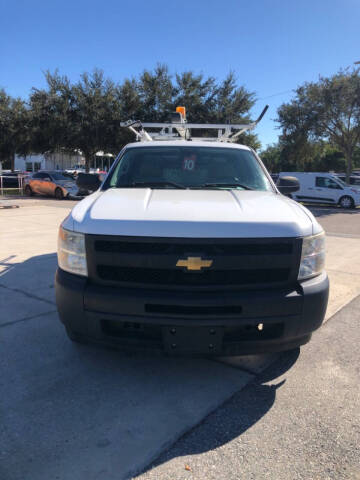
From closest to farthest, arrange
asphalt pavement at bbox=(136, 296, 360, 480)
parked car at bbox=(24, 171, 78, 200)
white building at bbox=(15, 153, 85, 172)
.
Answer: asphalt pavement at bbox=(136, 296, 360, 480) < parked car at bbox=(24, 171, 78, 200) < white building at bbox=(15, 153, 85, 172)

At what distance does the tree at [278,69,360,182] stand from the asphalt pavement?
75.1ft

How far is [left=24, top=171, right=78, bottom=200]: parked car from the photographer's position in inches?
819

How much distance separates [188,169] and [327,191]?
17572 mm

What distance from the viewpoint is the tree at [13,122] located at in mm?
28987

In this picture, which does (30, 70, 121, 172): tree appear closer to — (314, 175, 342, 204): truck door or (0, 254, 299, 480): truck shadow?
(314, 175, 342, 204): truck door

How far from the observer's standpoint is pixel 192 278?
2.56m

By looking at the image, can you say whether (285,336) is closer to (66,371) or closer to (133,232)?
(133,232)

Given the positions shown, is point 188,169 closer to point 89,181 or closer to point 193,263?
point 89,181

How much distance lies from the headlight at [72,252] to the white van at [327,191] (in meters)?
17.6

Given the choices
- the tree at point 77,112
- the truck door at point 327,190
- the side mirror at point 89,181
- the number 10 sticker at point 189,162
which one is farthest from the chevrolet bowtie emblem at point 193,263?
the tree at point 77,112

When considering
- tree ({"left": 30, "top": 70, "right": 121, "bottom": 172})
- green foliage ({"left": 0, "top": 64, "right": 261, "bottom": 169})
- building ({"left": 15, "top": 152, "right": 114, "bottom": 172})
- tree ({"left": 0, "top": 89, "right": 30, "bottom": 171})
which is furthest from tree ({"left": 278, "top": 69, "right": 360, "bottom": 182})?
building ({"left": 15, "top": 152, "right": 114, "bottom": 172})

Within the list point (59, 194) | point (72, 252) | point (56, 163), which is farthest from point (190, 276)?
point (56, 163)

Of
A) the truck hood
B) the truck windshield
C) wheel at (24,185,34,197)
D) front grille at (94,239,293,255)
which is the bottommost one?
wheel at (24,185,34,197)

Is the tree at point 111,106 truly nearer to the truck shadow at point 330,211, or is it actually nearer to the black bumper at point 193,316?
the truck shadow at point 330,211
